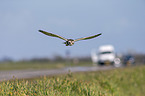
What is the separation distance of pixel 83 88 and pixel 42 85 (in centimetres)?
137

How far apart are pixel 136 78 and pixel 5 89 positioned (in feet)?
37.3

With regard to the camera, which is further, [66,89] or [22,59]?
[22,59]

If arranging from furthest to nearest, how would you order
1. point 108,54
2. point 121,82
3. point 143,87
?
point 108,54 → point 143,87 → point 121,82

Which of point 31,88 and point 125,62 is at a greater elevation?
point 125,62

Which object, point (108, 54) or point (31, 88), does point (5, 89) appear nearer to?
point (31, 88)

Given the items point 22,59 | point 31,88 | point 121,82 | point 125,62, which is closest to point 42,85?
point 31,88

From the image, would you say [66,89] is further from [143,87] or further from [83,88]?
[143,87]

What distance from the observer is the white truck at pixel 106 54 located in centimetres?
3944

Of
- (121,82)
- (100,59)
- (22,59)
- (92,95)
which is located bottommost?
(92,95)

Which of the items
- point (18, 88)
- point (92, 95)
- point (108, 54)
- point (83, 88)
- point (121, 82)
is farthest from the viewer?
point (108, 54)

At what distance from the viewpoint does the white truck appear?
39.4 metres

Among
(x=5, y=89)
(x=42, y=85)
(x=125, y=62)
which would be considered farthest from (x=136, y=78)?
(x=125, y=62)

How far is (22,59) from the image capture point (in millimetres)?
92125

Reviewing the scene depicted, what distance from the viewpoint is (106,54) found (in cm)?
3969
